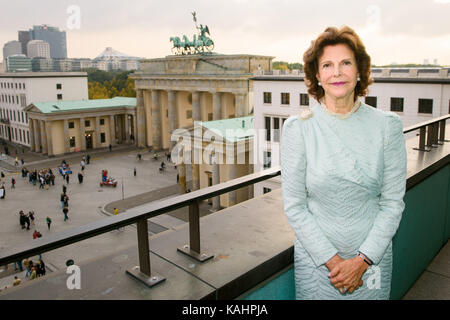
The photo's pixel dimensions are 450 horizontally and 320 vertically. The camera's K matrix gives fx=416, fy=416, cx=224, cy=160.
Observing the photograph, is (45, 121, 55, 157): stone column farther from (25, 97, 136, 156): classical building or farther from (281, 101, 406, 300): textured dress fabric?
(281, 101, 406, 300): textured dress fabric

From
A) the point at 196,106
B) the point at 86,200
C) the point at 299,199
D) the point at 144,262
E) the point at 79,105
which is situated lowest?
the point at 86,200

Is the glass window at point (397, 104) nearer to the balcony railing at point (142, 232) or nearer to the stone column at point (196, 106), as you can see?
the balcony railing at point (142, 232)

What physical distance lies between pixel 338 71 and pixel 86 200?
3858 centimetres

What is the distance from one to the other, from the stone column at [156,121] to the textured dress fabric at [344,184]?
62.4 m

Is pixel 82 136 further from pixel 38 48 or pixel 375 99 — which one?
pixel 38 48

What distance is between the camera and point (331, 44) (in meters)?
2.90

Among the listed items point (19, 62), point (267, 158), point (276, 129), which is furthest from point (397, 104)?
point (19, 62)

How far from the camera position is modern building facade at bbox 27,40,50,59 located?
13851 centimetres

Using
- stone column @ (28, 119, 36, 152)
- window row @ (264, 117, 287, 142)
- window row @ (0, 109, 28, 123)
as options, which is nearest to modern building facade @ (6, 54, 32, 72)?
window row @ (0, 109, 28, 123)

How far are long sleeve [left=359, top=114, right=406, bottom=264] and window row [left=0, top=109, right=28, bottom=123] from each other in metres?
73.7

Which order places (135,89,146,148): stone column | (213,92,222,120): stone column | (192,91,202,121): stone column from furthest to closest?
(135,89,146,148): stone column
(192,91,202,121): stone column
(213,92,222,120): stone column

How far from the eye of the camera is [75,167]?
53.7m

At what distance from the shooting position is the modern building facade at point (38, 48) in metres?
139

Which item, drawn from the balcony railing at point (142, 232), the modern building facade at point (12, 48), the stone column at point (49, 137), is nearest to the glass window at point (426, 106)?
the balcony railing at point (142, 232)
